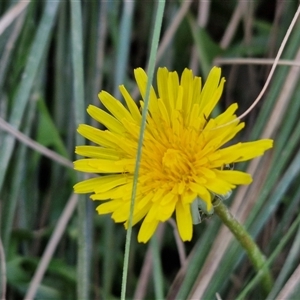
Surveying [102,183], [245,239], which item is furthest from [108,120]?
[245,239]

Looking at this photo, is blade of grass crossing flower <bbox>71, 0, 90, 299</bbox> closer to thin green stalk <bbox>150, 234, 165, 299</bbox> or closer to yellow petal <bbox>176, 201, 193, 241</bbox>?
thin green stalk <bbox>150, 234, 165, 299</bbox>

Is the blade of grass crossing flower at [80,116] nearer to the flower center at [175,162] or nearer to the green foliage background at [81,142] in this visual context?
the green foliage background at [81,142]

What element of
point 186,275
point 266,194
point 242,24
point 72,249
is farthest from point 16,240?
point 242,24

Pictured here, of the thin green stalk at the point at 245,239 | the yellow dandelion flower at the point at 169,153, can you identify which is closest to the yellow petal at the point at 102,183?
the yellow dandelion flower at the point at 169,153

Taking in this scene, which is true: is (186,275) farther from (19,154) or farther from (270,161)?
(19,154)

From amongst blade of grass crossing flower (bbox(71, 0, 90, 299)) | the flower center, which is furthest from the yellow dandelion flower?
blade of grass crossing flower (bbox(71, 0, 90, 299))

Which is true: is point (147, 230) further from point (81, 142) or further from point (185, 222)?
point (81, 142)

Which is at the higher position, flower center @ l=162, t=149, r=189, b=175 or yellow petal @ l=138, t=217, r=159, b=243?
flower center @ l=162, t=149, r=189, b=175
